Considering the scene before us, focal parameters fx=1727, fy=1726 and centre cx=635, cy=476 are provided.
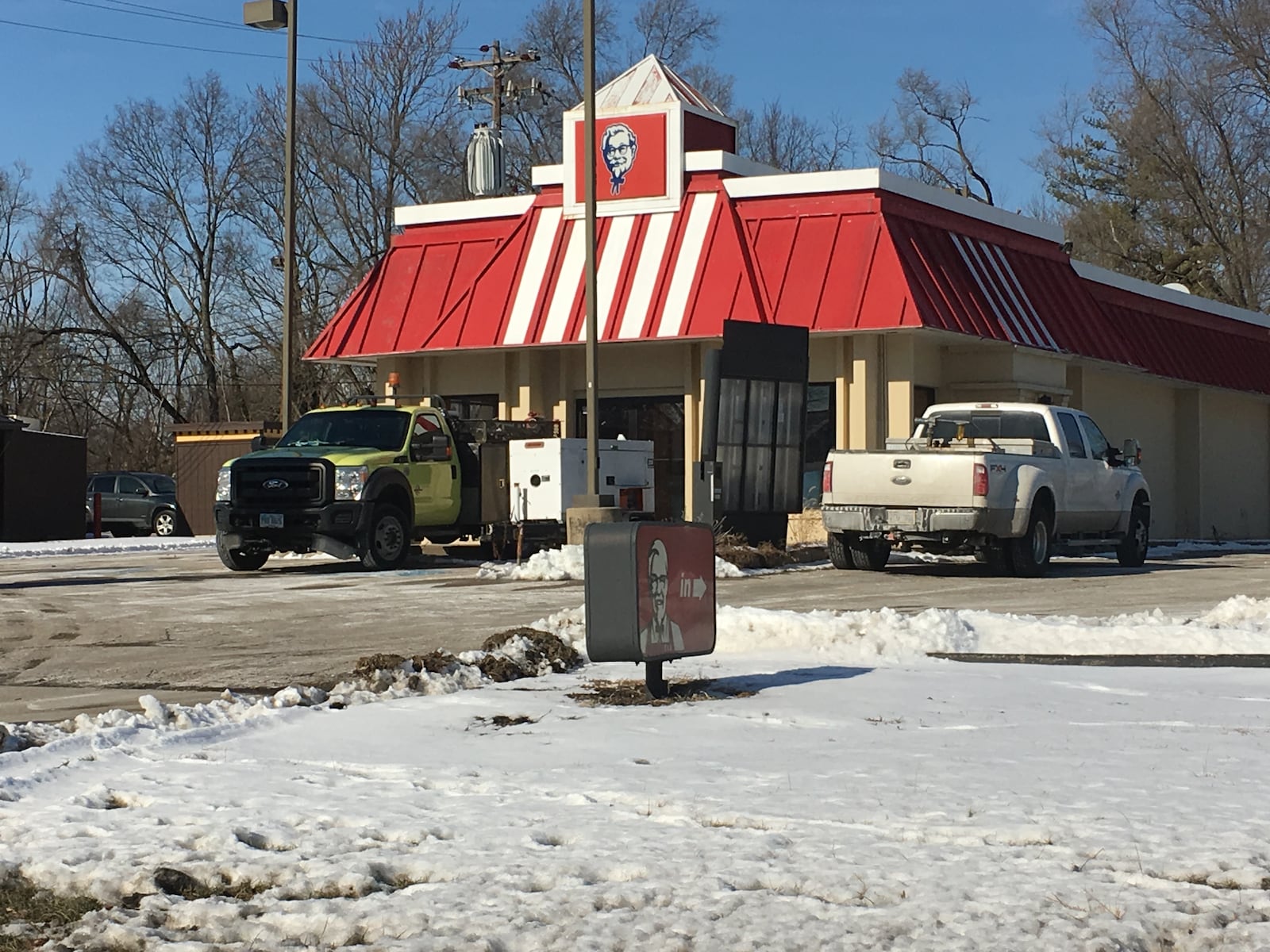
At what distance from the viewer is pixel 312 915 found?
4.83 meters

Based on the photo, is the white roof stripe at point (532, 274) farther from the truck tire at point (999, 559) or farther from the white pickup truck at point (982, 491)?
the truck tire at point (999, 559)

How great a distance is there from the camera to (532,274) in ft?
99.3

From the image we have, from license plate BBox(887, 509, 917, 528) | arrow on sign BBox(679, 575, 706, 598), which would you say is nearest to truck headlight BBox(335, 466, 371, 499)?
license plate BBox(887, 509, 917, 528)

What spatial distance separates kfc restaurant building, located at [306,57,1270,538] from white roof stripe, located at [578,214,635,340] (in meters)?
0.03

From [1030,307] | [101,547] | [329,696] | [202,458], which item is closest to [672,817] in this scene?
[329,696]

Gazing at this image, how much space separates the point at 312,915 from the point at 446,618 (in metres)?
9.64

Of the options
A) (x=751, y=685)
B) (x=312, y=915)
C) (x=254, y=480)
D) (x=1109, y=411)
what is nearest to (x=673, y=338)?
(x=254, y=480)

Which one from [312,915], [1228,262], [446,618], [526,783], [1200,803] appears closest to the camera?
[312,915]

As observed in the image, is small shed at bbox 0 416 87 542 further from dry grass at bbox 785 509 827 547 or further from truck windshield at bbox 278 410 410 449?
dry grass at bbox 785 509 827 547

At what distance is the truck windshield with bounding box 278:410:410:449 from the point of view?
2244 cm

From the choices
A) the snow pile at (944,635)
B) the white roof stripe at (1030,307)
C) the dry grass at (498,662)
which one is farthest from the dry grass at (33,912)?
the white roof stripe at (1030,307)

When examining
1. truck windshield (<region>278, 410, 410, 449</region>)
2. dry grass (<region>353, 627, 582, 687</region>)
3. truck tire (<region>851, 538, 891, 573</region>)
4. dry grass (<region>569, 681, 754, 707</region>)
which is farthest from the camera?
truck windshield (<region>278, 410, 410, 449</region>)

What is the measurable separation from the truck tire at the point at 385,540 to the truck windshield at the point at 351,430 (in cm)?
102

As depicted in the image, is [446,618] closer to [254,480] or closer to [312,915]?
[254,480]
